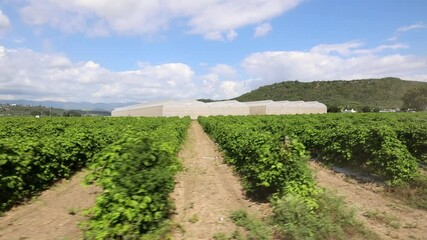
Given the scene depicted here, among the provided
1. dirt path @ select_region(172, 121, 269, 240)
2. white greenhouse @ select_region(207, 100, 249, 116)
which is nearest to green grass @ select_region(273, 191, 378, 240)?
dirt path @ select_region(172, 121, 269, 240)

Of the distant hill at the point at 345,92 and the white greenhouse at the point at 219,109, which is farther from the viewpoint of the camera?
the distant hill at the point at 345,92

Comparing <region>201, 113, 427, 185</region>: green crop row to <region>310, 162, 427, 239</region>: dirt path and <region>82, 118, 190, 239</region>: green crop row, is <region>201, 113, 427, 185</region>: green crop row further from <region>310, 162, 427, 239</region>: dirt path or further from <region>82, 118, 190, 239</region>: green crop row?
<region>82, 118, 190, 239</region>: green crop row

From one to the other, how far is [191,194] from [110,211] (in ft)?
12.5

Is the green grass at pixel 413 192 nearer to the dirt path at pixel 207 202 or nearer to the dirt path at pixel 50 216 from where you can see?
the dirt path at pixel 207 202

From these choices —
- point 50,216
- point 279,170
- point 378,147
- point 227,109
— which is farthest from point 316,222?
point 227,109

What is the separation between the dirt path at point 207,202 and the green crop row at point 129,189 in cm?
90

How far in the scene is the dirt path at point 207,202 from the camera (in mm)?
6156

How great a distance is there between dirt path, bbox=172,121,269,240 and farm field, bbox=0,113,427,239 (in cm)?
2

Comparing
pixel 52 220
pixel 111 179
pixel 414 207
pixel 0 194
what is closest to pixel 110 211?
pixel 111 179

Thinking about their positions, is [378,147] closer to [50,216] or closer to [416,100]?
[50,216]

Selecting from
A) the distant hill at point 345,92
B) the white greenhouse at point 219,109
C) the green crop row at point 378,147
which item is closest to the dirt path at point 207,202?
the green crop row at point 378,147

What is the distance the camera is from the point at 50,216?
22.4 ft

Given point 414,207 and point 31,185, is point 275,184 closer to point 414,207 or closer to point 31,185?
point 414,207

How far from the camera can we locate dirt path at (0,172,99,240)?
227 inches
